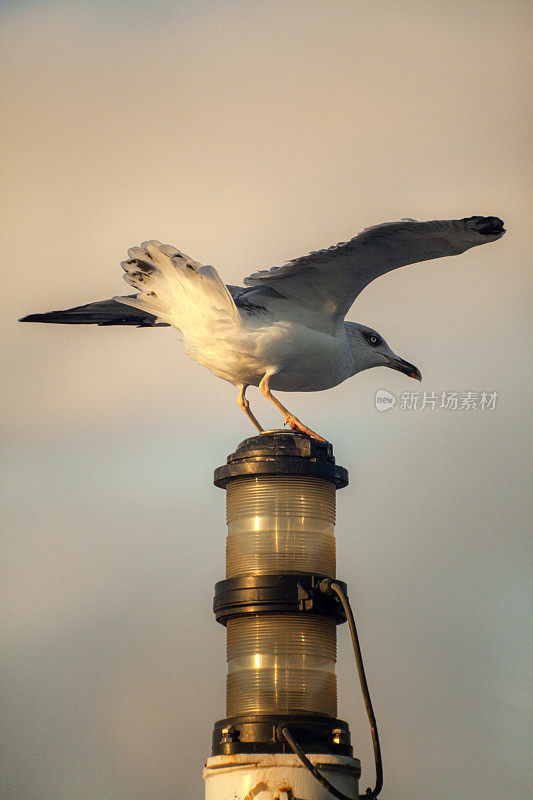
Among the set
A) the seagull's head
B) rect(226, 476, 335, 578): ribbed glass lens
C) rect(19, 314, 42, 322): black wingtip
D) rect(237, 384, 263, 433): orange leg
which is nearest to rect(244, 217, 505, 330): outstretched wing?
the seagull's head

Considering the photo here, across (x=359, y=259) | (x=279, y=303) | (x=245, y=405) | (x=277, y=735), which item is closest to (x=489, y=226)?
(x=359, y=259)

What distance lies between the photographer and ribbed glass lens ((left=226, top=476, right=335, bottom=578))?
404 centimetres

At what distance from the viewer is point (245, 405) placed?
5660 mm

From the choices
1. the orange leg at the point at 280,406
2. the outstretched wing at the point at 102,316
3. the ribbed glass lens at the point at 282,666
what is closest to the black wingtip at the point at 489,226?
the orange leg at the point at 280,406

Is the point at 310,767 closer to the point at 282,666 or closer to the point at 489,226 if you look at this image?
the point at 282,666

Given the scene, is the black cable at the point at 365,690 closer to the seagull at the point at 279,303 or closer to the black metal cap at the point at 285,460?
the black metal cap at the point at 285,460

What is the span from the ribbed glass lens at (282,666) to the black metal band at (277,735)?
7 cm

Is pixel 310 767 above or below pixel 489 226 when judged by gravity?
below

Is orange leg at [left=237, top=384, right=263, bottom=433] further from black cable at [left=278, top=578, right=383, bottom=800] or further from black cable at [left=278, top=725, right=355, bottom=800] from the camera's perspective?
black cable at [left=278, top=725, right=355, bottom=800]

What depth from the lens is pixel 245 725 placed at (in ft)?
12.4

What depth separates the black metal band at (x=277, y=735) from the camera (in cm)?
370

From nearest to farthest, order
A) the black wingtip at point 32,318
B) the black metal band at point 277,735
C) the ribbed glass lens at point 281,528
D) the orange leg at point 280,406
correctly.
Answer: the black metal band at point 277,735
the ribbed glass lens at point 281,528
the orange leg at point 280,406
the black wingtip at point 32,318

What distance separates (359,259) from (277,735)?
2.93m

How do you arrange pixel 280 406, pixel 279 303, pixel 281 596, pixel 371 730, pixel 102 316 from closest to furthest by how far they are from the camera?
pixel 371 730 < pixel 281 596 < pixel 280 406 < pixel 279 303 < pixel 102 316
